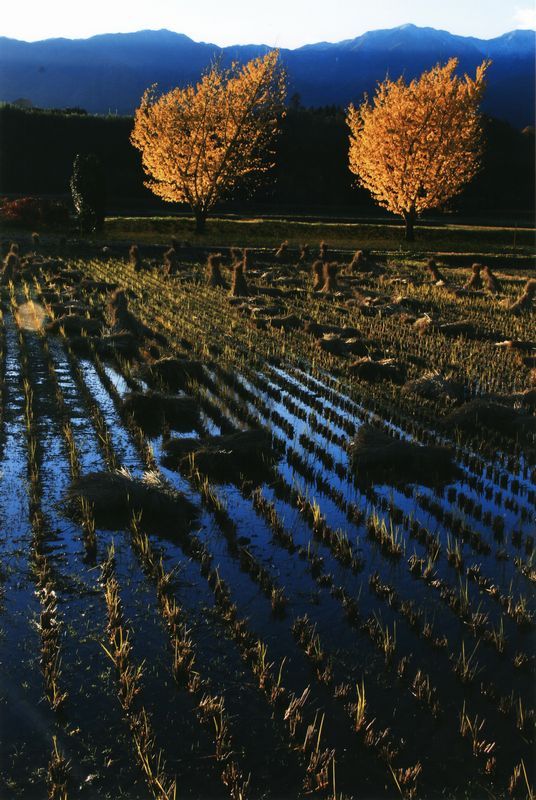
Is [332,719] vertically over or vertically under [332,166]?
under

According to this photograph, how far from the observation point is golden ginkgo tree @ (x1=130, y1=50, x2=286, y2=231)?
35.5 meters

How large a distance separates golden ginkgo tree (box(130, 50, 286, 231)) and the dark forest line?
25.9ft

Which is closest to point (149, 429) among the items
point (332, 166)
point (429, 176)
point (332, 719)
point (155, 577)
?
point (155, 577)

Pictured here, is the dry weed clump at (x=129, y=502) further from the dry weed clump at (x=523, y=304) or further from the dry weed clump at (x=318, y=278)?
the dry weed clump at (x=318, y=278)

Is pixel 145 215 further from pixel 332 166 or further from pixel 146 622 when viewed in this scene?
pixel 146 622

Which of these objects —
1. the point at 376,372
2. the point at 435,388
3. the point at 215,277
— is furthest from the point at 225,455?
the point at 215,277

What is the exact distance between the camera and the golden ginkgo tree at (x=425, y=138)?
3288 centimetres

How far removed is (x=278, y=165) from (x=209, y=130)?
41.8ft

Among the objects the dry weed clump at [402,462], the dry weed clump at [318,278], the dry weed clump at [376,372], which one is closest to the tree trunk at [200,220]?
the dry weed clump at [318,278]

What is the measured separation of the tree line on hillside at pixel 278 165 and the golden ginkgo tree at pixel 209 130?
27.2 ft

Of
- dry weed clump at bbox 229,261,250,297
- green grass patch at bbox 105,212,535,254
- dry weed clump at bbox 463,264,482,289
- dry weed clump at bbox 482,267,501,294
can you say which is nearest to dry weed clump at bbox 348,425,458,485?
dry weed clump at bbox 229,261,250,297

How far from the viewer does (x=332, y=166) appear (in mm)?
48375

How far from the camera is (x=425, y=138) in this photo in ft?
108

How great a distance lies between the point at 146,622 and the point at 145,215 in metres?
37.6
